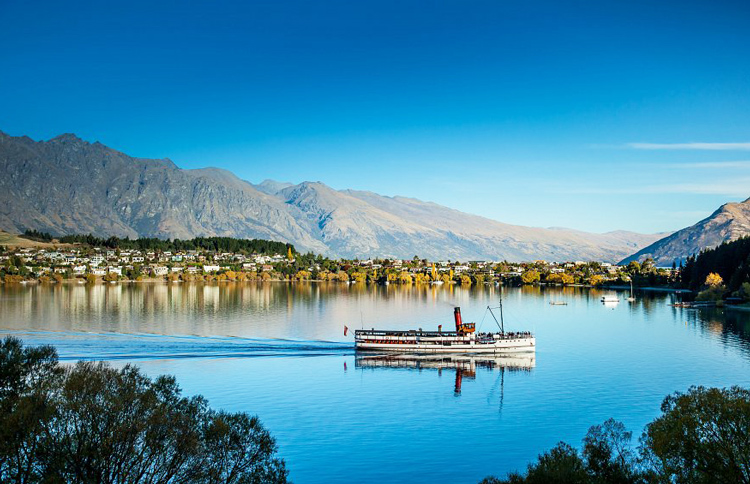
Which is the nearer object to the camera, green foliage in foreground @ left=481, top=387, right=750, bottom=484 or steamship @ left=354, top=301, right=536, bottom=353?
green foliage in foreground @ left=481, top=387, right=750, bottom=484

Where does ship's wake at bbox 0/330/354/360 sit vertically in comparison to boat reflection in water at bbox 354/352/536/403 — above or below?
above

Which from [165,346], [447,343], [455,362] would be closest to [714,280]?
[447,343]

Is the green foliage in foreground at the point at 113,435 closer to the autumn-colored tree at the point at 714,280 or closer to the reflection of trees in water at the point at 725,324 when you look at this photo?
the reflection of trees in water at the point at 725,324

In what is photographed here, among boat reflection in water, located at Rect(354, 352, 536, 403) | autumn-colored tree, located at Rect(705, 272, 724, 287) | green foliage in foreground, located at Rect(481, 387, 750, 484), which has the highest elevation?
autumn-colored tree, located at Rect(705, 272, 724, 287)

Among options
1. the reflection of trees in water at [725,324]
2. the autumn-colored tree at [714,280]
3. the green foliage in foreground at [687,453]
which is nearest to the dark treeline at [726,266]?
the autumn-colored tree at [714,280]

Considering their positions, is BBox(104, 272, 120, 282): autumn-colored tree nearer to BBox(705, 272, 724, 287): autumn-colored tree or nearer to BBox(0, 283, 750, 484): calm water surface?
BBox(0, 283, 750, 484): calm water surface

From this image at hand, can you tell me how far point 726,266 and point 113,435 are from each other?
150954 mm

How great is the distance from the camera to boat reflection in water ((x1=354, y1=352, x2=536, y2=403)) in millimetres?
60672

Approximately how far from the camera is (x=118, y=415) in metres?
23.2

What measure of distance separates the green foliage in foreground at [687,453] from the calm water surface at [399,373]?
9059 millimetres

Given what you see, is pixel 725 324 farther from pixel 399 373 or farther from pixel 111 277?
pixel 111 277

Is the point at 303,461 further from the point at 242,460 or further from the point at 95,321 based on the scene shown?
the point at 95,321

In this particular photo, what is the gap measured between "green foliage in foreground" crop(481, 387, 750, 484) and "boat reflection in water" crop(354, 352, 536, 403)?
31.2m

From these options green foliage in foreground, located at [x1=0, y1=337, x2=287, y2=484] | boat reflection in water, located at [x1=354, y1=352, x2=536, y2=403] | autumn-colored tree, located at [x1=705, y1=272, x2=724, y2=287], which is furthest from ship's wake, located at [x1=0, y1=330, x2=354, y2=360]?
autumn-colored tree, located at [x1=705, y1=272, x2=724, y2=287]
